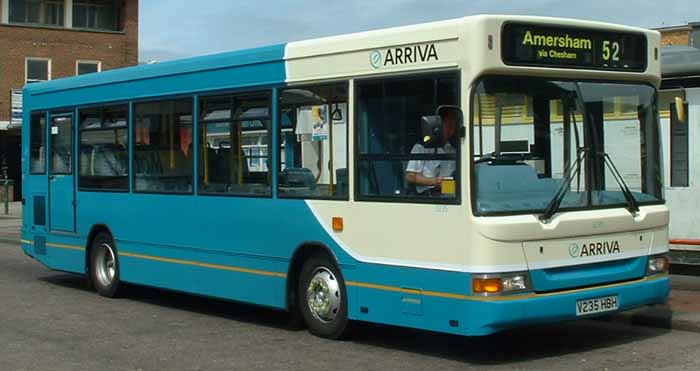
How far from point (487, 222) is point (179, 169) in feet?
15.5

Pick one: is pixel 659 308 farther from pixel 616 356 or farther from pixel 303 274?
pixel 303 274

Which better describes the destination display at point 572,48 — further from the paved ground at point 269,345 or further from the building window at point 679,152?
the building window at point 679,152

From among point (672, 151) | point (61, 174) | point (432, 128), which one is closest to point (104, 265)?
point (61, 174)

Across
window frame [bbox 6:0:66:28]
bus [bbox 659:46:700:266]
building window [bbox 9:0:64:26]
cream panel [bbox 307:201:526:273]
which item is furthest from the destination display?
building window [bbox 9:0:64:26]

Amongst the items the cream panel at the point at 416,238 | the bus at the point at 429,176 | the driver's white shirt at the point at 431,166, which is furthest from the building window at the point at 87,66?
the driver's white shirt at the point at 431,166

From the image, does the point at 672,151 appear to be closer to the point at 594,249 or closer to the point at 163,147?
the point at 594,249

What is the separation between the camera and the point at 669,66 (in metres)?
12.6

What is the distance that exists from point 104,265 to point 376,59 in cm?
579

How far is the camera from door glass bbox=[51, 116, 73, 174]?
44.6 ft

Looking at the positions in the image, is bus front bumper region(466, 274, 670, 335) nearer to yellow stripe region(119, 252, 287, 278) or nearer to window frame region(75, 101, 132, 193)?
yellow stripe region(119, 252, 287, 278)

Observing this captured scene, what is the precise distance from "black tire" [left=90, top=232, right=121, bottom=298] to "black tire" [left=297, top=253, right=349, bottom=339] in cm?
381

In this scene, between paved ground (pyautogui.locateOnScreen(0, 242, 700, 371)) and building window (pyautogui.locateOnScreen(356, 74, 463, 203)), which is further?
paved ground (pyautogui.locateOnScreen(0, 242, 700, 371))

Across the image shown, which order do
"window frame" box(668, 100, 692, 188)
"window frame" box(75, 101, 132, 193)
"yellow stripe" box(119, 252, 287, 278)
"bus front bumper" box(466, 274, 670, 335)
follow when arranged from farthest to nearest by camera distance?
1. "window frame" box(668, 100, 692, 188)
2. "window frame" box(75, 101, 132, 193)
3. "yellow stripe" box(119, 252, 287, 278)
4. "bus front bumper" box(466, 274, 670, 335)

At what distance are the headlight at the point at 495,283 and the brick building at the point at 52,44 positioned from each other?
1406 inches
